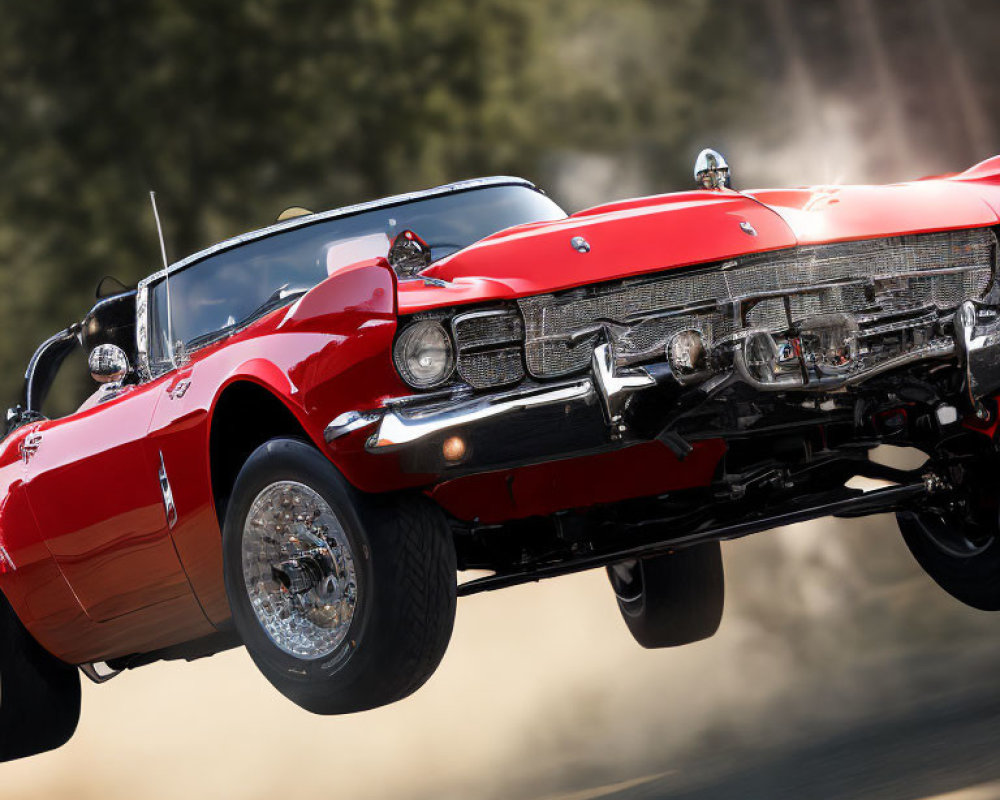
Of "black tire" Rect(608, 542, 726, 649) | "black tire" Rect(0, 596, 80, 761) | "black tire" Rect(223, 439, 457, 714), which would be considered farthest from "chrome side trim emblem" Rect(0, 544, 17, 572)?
"black tire" Rect(608, 542, 726, 649)

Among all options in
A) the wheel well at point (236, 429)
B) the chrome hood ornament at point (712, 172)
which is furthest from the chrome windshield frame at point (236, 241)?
the chrome hood ornament at point (712, 172)

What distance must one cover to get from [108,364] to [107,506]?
1.56 feet

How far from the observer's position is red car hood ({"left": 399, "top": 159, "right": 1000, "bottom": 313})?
13.9ft

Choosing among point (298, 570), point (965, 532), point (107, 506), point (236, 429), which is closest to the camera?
point (298, 570)

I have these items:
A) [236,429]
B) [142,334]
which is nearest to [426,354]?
[236,429]

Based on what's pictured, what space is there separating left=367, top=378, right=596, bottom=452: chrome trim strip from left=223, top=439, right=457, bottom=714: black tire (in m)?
0.20

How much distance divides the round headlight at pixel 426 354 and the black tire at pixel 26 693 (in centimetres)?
278

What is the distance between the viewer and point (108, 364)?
5344 mm

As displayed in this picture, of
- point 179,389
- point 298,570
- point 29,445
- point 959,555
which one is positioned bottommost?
point 959,555

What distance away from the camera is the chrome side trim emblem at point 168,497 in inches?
196

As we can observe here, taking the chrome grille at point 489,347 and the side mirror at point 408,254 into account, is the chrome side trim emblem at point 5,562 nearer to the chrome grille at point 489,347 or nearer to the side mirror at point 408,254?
the side mirror at point 408,254

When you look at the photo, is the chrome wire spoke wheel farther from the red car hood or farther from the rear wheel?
the rear wheel

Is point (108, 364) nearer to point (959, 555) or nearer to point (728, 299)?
point (728, 299)

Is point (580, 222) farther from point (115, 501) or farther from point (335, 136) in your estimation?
point (335, 136)
